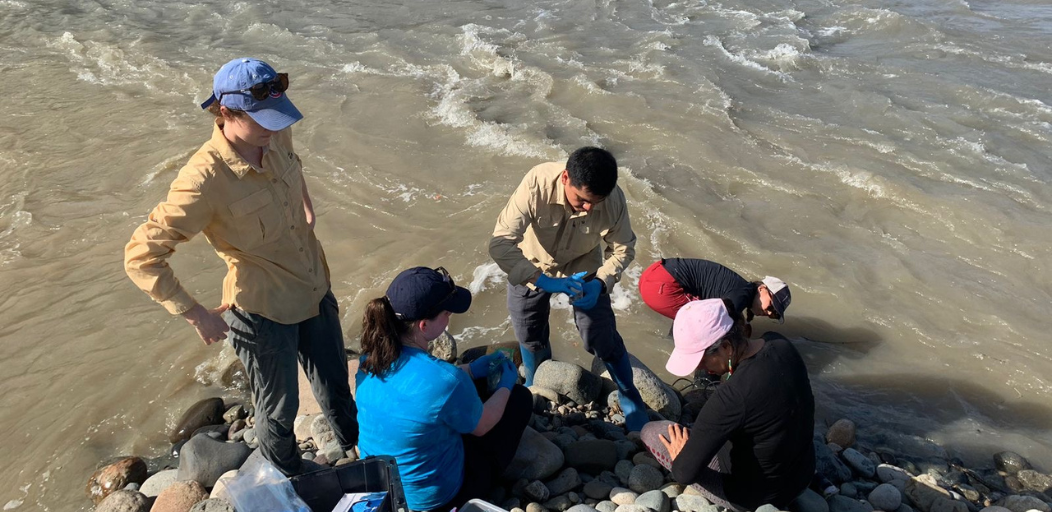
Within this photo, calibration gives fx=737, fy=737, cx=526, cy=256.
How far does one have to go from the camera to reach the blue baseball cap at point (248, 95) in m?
3.08

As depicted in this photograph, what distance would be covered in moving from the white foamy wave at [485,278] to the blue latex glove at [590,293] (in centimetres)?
253

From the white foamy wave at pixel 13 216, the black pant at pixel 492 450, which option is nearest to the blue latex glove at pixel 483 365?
the black pant at pixel 492 450

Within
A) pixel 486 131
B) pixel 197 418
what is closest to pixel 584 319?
pixel 197 418

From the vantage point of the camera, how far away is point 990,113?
9.67 m

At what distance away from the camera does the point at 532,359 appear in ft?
16.6

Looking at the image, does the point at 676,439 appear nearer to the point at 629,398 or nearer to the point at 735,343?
the point at 735,343

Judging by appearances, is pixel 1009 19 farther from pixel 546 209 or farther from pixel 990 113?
pixel 546 209

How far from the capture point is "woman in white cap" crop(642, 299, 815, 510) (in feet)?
10.7

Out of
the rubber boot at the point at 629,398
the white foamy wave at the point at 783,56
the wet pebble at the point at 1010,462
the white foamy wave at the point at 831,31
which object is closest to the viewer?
the rubber boot at the point at 629,398

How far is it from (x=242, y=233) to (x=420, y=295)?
0.84m

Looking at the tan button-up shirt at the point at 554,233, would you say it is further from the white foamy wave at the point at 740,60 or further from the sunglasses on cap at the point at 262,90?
the white foamy wave at the point at 740,60

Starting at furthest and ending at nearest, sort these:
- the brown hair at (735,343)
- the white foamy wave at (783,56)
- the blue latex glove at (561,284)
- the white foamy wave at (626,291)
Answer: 1. the white foamy wave at (783,56)
2. the white foamy wave at (626,291)
3. the blue latex glove at (561,284)
4. the brown hair at (735,343)

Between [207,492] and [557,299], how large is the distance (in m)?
3.35

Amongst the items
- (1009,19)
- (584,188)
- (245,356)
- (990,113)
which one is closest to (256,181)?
(245,356)
